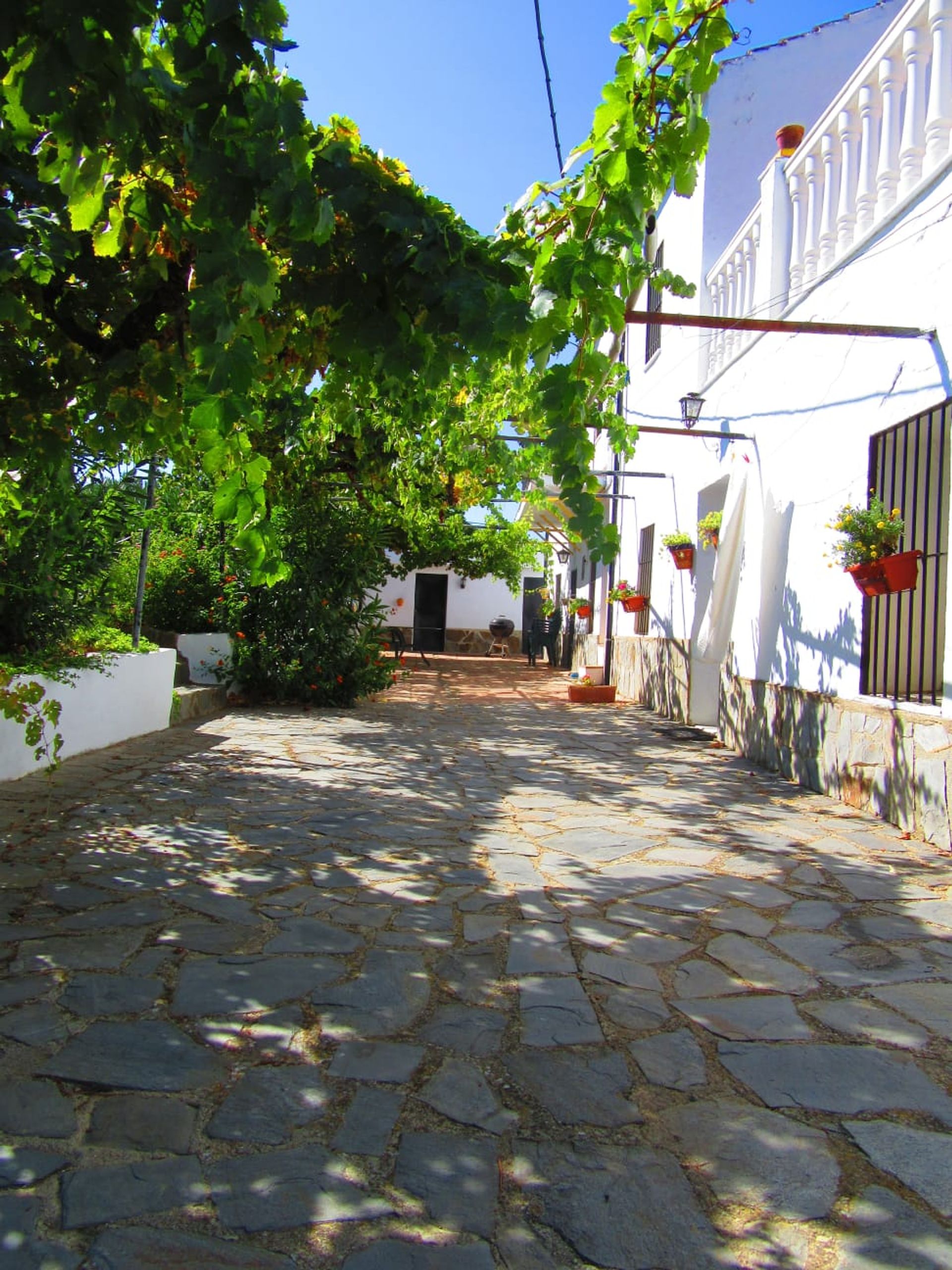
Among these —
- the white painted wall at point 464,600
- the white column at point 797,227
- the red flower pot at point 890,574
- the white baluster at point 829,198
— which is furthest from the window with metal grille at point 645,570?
the white painted wall at point 464,600

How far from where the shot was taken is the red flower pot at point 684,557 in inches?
370

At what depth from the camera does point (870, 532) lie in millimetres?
4844

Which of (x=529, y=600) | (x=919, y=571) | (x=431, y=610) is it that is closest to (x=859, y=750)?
(x=919, y=571)

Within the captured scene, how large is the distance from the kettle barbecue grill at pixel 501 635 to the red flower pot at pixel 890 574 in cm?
1855

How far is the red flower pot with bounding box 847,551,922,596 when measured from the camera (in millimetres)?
4645

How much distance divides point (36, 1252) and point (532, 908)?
212 cm

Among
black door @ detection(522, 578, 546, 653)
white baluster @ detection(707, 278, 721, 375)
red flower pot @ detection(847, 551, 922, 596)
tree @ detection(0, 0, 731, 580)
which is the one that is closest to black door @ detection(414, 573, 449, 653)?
black door @ detection(522, 578, 546, 653)

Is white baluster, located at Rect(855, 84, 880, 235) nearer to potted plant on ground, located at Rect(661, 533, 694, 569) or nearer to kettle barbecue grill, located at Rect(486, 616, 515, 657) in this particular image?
potted plant on ground, located at Rect(661, 533, 694, 569)

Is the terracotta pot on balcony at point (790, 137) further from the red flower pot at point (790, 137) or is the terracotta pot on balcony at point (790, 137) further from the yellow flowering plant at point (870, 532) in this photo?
the yellow flowering plant at point (870, 532)

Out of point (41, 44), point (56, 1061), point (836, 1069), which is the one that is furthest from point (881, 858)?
point (41, 44)

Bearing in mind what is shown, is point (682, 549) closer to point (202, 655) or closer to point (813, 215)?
point (813, 215)

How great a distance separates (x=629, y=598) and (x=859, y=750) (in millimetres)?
6714

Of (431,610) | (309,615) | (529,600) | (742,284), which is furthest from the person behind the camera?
(529,600)

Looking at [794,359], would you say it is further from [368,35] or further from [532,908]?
[532,908]
